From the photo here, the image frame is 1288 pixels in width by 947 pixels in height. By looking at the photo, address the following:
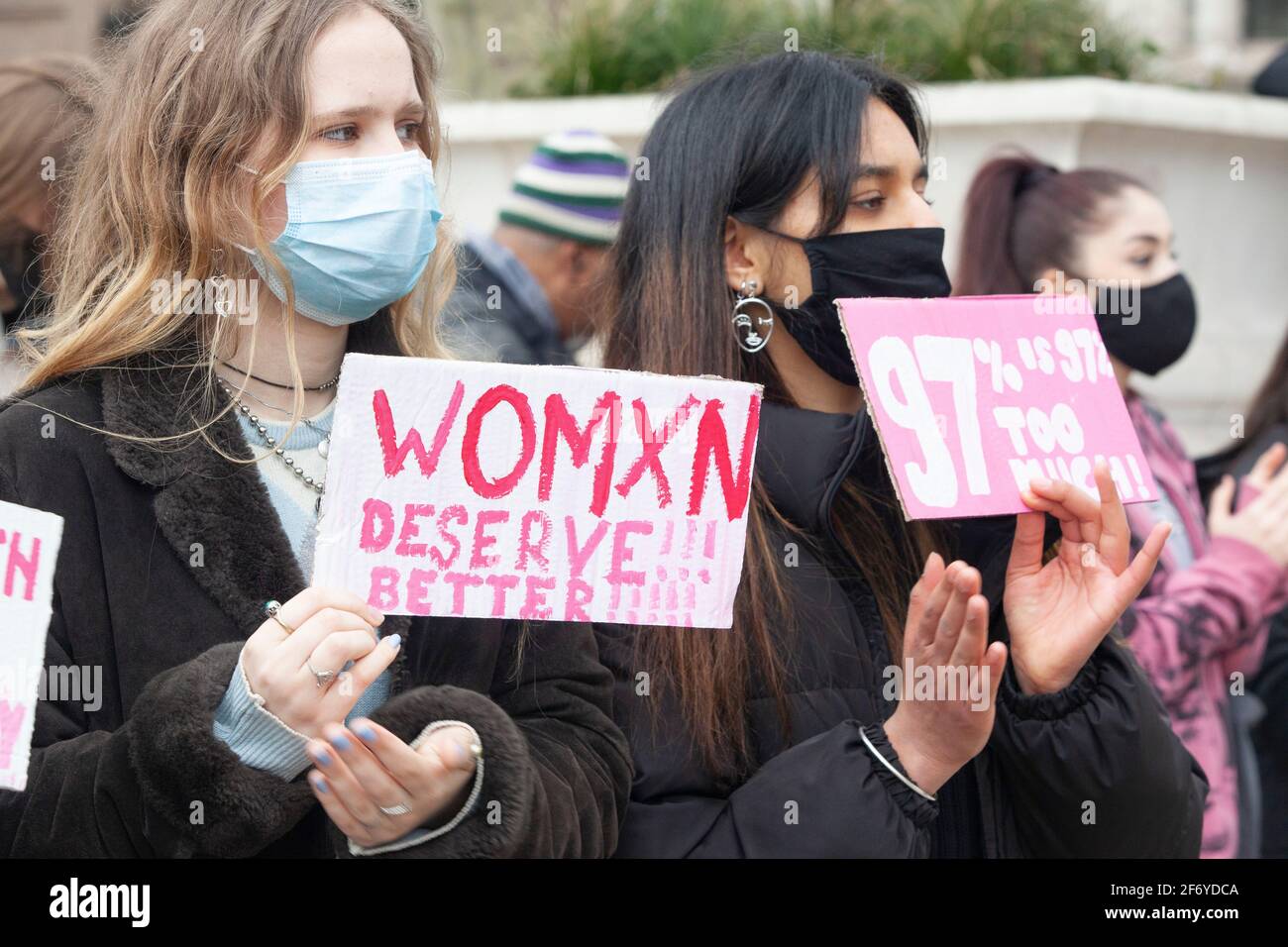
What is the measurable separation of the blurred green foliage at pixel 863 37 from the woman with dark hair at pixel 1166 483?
1.47 m

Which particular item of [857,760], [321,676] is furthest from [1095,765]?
[321,676]

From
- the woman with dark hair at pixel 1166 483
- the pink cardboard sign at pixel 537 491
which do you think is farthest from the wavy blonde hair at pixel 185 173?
the woman with dark hair at pixel 1166 483

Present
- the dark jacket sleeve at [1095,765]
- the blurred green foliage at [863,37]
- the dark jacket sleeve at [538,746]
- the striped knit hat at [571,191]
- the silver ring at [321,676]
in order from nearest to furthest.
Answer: the silver ring at [321,676] < the dark jacket sleeve at [538,746] < the dark jacket sleeve at [1095,765] < the striped knit hat at [571,191] < the blurred green foliage at [863,37]

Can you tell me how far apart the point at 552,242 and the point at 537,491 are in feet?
11.0

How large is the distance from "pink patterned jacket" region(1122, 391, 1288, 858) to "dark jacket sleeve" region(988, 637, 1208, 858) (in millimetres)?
1203

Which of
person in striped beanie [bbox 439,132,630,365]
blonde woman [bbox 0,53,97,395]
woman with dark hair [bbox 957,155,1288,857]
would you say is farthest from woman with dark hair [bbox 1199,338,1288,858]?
blonde woman [bbox 0,53,97,395]

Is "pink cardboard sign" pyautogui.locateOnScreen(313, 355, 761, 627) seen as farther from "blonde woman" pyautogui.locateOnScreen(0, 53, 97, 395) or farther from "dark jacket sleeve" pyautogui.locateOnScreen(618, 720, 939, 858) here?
"blonde woman" pyautogui.locateOnScreen(0, 53, 97, 395)

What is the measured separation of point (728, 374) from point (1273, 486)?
1962 mm

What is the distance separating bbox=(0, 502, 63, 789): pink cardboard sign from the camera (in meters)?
2.02

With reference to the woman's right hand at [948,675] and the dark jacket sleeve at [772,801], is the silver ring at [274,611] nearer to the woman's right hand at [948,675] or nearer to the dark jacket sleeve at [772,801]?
the dark jacket sleeve at [772,801]

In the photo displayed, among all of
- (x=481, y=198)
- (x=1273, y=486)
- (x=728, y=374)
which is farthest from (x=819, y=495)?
(x=481, y=198)

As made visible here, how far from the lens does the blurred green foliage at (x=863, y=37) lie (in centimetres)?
605
